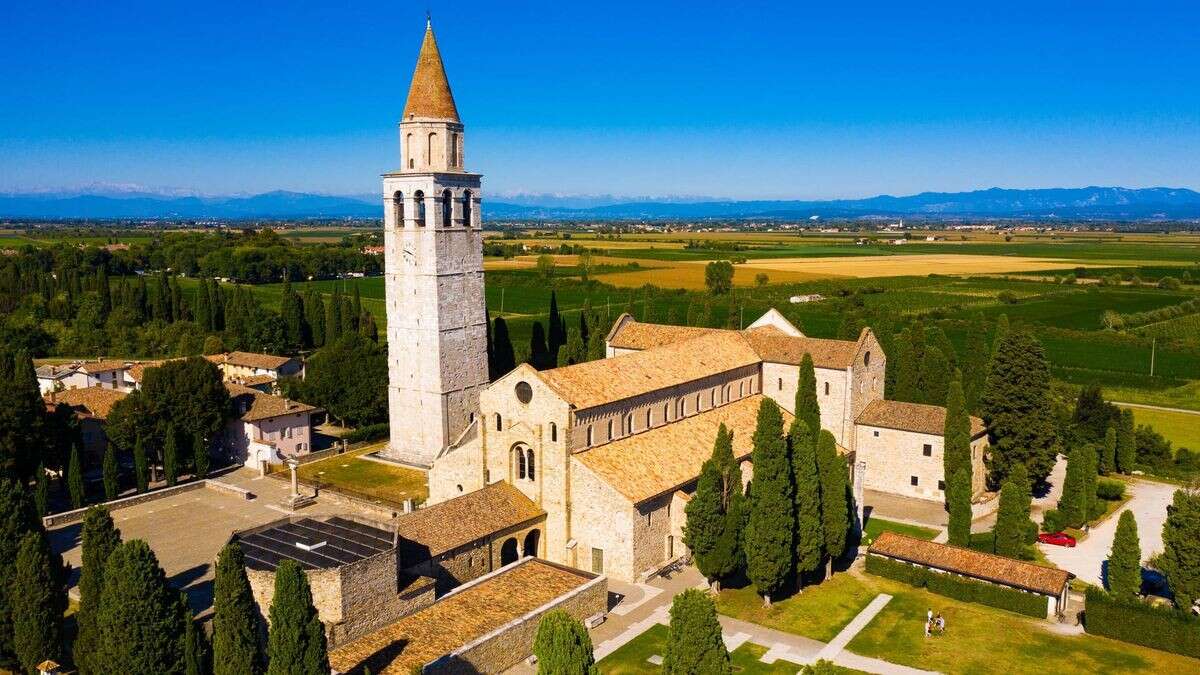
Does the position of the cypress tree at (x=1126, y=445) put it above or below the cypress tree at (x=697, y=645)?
below

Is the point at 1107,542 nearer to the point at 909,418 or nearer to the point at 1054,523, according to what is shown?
the point at 1054,523

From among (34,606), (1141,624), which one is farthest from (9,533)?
(1141,624)

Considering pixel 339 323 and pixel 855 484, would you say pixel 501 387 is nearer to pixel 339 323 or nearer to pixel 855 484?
pixel 855 484

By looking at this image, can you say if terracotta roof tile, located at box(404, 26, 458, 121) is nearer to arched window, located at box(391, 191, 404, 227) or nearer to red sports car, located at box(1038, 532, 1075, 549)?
arched window, located at box(391, 191, 404, 227)

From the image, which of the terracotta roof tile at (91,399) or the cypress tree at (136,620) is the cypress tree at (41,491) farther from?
the cypress tree at (136,620)

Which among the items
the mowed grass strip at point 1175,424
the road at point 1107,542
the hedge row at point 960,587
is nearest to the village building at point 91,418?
the hedge row at point 960,587
